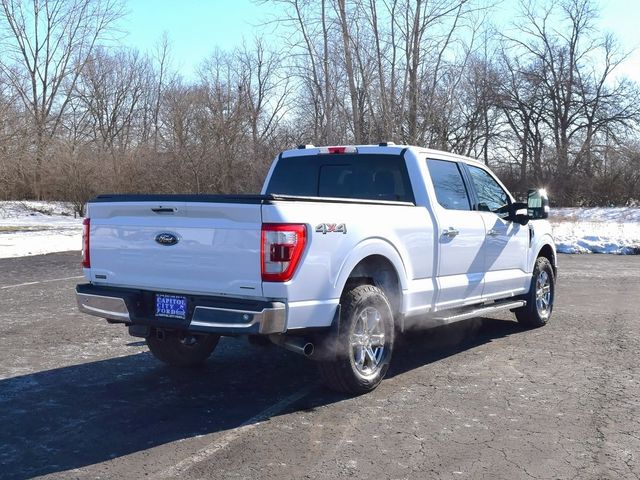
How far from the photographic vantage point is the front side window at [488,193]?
7.35 metres

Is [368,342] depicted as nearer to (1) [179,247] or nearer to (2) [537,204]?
(1) [179,247]

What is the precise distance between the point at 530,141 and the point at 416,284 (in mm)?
46043

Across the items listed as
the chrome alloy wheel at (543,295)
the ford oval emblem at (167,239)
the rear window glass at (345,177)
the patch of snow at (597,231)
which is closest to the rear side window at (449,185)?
the rear window glass at (345,177)

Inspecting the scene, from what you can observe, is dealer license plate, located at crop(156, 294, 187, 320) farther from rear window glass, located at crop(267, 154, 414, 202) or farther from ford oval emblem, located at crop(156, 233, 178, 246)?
rear window glass, located at crop(267, 154, 414, 202)

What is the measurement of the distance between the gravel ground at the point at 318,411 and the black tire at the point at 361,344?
16 centimetres

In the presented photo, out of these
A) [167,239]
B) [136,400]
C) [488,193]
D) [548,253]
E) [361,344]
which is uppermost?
[488,193]

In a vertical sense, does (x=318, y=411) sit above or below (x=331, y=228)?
below

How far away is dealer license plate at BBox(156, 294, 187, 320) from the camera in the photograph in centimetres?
496

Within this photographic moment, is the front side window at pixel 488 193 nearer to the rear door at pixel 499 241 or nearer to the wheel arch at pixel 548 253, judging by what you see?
the rear door at pixel 499 241

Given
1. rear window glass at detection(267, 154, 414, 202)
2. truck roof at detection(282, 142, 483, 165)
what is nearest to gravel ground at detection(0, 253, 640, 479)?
rear window glass at detection(267, 154, 414, 202)

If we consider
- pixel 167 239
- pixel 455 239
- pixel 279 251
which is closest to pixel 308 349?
pixel 279 251

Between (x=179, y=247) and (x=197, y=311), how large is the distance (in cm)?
50

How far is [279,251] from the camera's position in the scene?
4.64 metres

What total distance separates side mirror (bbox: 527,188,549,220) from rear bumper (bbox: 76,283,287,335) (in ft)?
13.5
